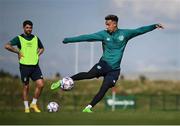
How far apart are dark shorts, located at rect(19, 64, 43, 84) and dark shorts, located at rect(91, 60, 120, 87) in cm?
185

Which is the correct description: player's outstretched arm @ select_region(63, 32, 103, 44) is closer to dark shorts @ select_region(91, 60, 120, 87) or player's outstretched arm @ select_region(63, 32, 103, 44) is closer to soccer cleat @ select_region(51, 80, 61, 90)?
dark shorts @ select_region(91, 60, 120, 87)

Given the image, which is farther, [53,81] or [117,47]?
[53,81]

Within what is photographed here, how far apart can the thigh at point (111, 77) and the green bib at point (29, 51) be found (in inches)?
83.7

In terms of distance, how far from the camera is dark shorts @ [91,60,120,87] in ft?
48.5

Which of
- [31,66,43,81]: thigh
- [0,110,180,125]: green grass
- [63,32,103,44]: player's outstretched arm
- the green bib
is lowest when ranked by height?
[0,110,180,125]: green grass

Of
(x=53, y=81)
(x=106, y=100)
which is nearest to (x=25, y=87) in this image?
(x=53, y=81)

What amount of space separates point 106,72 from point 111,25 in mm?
1291

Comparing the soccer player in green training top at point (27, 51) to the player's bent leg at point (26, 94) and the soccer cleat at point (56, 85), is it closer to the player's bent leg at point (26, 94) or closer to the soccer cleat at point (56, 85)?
the player's bent leg at point (26, 94)

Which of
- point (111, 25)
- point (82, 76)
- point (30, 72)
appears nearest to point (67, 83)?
point (82, 76)

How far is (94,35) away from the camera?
14.8 meters

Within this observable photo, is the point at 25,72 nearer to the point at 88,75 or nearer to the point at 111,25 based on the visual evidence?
the point at 88,75

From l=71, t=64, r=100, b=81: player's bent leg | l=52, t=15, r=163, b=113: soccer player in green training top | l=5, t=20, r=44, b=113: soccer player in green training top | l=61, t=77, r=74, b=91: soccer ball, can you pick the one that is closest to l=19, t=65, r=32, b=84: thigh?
l=5, t=20, r=44, b=113: soccer player in green training top

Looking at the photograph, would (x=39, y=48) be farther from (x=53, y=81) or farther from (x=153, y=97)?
(x=153, y=97)

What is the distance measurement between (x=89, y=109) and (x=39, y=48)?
2.19 meters
